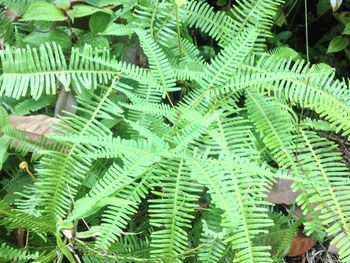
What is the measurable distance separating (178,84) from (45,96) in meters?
0.42

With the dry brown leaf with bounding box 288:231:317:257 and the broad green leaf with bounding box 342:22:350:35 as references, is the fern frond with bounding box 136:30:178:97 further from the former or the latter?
the broad green leaf with bounding box 342:22:350:35

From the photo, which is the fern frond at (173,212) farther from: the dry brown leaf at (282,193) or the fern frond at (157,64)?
the dry brown leaf at (282,193)

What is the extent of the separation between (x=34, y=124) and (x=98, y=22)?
1.21ft

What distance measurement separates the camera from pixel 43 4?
129 cm

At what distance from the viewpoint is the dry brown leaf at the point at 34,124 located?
1.20 metres

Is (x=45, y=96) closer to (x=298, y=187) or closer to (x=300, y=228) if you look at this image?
(x=298, y=187)

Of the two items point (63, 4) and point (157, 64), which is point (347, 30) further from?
point (63, 4)

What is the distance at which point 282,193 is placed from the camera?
1.33 m

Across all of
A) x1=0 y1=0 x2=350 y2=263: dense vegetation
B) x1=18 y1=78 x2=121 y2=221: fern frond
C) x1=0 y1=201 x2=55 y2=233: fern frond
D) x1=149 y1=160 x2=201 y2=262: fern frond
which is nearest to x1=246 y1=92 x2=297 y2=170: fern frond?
x1=0 y1=0 x2=350 y2=263: dense vegetation

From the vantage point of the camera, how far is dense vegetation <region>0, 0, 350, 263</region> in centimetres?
100

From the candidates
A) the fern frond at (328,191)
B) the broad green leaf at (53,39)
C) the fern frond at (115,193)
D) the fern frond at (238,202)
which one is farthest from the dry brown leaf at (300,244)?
the broad green leaf at (53,39)

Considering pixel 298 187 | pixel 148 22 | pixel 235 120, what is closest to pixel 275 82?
pixel 235 120

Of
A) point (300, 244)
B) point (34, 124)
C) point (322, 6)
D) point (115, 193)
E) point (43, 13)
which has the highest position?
point (322, 6)

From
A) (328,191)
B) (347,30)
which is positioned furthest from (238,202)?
(347,30)
